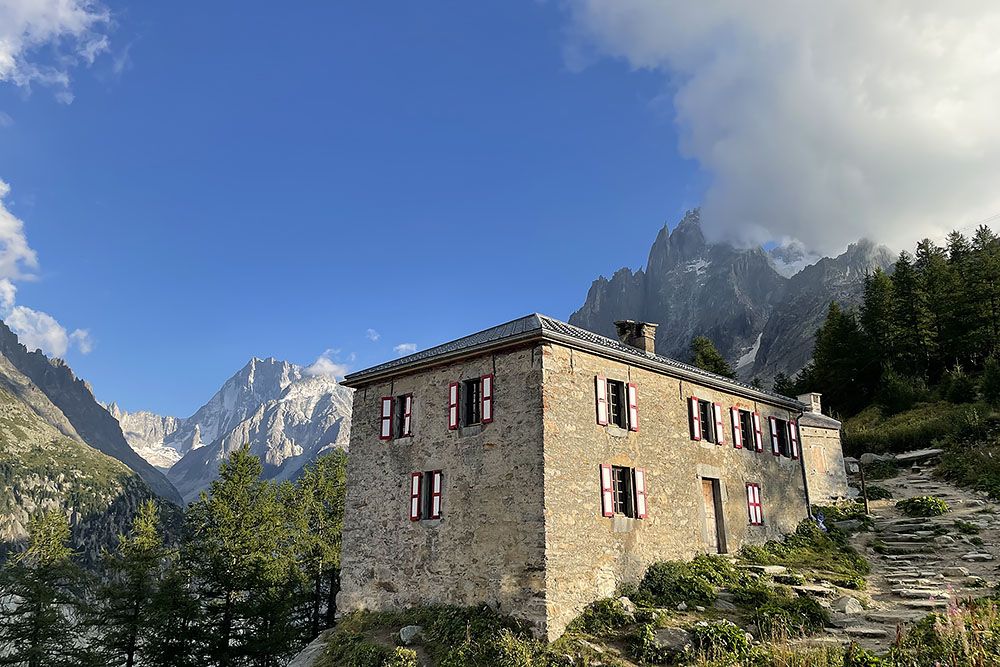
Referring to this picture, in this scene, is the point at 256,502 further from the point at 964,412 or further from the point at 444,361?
the point at 964,412

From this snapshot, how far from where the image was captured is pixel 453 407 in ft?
62.2

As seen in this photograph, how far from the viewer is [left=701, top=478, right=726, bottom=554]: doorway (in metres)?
20.6

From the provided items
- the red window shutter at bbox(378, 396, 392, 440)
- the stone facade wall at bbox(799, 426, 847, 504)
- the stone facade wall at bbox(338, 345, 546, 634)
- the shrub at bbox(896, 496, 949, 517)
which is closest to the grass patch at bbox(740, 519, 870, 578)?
the shrub at bbox(896, 496, 949, 517)

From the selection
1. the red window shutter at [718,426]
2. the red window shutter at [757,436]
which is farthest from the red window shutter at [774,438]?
the red window shutter at [718,426]

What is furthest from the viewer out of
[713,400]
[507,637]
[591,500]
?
[713,400]

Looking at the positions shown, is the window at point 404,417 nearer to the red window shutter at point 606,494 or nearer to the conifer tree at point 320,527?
the red window shutter at point 606,494

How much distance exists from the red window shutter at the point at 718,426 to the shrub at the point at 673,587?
528cm

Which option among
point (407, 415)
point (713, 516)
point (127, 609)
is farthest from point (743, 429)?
point (127, 609)

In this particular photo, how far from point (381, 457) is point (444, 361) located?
12.6 ft

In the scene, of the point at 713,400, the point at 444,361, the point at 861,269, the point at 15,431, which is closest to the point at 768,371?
the point at 861,269

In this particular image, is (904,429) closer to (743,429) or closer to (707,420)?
(743,429)

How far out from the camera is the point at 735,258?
16838cm

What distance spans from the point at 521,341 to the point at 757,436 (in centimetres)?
1146

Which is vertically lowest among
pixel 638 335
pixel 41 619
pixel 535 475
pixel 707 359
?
pixel 41 619
